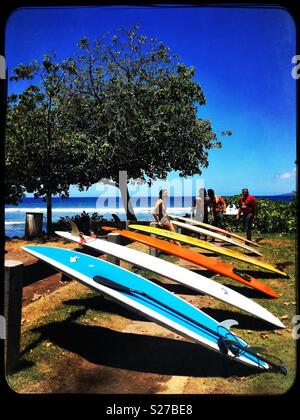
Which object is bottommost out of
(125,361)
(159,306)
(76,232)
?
(125,361)

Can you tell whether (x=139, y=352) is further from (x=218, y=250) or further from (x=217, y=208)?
(x=217, y=208)

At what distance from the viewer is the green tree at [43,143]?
326 inches

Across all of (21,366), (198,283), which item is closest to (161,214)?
(198,283)

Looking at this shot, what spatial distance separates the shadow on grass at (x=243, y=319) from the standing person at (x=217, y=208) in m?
5.80

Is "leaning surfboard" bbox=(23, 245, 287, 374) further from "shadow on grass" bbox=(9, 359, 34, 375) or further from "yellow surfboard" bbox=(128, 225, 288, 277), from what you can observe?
"yellow surfboard" bbox=(128, 225, 288, 277)

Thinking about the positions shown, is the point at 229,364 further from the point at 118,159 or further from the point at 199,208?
the point at 118,159

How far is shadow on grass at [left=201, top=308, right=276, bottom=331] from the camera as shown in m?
4.65

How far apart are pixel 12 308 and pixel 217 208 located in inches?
330

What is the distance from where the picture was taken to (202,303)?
5539mm

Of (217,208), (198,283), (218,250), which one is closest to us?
(198,283)

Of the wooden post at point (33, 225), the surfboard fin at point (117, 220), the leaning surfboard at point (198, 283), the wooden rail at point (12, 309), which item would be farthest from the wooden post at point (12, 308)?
the wooden post at point (33, 225)

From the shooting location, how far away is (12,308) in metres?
3.28

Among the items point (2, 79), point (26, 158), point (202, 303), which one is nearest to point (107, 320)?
point (202, 303)

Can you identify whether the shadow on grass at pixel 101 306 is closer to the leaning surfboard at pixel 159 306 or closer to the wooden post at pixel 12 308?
the leaning surfboard at pixel 159 306
